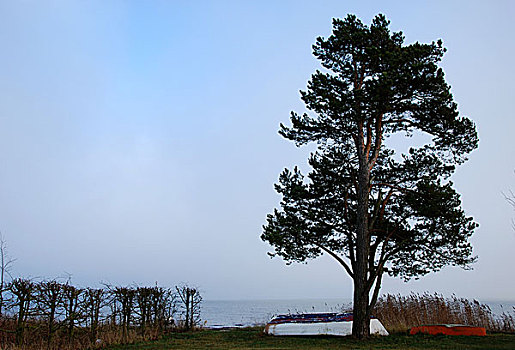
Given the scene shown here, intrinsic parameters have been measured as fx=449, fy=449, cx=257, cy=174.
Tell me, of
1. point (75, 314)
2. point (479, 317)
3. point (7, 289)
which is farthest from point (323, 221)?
point (7, 289)

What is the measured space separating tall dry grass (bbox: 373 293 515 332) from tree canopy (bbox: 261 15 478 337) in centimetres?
311

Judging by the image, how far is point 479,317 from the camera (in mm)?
15891

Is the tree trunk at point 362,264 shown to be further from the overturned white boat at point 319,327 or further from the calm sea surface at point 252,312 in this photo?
the calm sea surface at point 252,312

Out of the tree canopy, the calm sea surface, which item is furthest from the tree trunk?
the calm sea surface

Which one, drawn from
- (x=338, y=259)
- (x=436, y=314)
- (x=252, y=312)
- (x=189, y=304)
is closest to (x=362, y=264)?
(x=338, y=259)

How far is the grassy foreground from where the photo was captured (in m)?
11.5

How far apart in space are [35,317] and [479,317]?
46.6ft

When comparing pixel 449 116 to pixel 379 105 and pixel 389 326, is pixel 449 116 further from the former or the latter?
pixel 389 326

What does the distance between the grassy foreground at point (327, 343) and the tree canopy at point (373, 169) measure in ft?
3.83

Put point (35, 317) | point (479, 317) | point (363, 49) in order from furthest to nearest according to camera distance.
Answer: point (479, 317), point (363, 49), point (35, 317)

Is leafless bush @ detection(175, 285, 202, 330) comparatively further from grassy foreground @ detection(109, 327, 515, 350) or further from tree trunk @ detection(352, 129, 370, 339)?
tree trunk @ detection(352, 129, 370, 339)

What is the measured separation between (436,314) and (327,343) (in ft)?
19.9

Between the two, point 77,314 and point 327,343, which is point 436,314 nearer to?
point 327,343

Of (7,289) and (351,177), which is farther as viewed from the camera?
(351,177)
